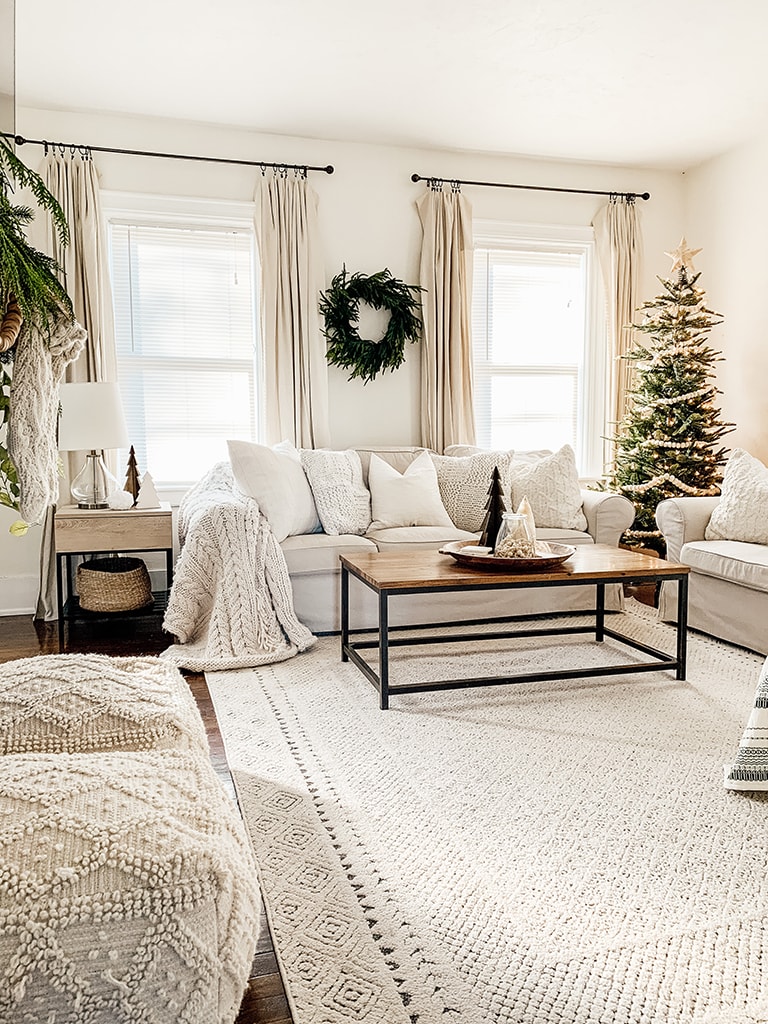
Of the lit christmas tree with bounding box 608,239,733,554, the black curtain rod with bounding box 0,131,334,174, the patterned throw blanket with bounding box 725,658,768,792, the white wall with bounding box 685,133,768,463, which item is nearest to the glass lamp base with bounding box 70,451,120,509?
the black curtain rod with bounding box 0,131,334,174

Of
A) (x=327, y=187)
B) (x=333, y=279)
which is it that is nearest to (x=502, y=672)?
(x=333, y=279)

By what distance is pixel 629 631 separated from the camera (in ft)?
13.3

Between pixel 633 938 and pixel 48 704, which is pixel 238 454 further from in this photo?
pixel 633 938

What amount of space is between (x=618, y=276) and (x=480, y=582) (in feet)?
10.5

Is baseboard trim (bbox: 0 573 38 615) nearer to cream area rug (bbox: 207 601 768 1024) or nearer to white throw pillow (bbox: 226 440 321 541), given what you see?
white throw pillow (bbox: 226 440 321 541)

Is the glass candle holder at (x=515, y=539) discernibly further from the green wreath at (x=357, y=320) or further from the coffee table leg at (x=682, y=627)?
the green wreath at (x=357, y=320)

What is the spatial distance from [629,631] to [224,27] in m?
3.21

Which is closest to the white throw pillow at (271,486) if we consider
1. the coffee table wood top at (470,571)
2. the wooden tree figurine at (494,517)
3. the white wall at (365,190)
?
the coffee table wood top at (470,571)

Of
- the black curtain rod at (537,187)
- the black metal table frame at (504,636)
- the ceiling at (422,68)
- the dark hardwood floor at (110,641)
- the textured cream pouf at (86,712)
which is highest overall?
the ceiling at (422,68)

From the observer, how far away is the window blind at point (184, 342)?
4.78 meters

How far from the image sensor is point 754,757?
2.29 meters

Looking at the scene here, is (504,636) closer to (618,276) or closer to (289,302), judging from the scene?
(289,302)

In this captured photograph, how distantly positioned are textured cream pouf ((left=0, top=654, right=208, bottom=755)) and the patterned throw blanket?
4.99ft

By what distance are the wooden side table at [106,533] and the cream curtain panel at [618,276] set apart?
9.64 ft
